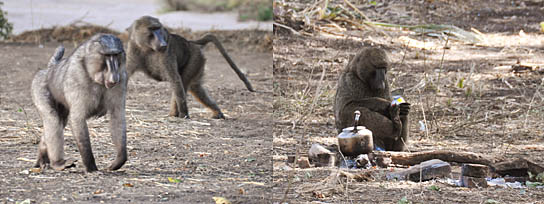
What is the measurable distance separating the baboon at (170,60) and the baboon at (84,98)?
2.14m

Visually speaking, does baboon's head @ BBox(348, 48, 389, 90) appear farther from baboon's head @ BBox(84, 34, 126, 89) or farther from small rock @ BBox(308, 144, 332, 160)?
baboon's head @ BBox(84, 34, 126, 89)

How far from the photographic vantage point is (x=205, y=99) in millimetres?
7094

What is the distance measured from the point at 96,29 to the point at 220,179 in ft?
25.0

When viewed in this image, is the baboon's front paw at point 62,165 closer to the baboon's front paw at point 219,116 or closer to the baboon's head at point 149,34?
the baboon's head at point 149,34

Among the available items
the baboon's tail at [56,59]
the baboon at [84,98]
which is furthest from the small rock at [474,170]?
the baboon's tail at [56,59]

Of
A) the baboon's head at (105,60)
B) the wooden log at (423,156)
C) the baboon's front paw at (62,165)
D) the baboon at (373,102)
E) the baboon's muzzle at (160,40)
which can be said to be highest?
the baboon's head at (105,60)

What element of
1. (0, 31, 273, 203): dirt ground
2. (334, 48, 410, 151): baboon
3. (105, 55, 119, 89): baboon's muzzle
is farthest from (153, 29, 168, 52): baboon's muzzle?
(105, 55, 119, 89): baboon's muzzle

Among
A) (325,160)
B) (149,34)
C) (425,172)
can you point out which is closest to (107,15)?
(149,34)

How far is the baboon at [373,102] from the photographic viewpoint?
522 centimetres

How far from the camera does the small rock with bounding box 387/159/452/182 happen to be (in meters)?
4.48

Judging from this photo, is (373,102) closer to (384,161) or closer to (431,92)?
(384,161)

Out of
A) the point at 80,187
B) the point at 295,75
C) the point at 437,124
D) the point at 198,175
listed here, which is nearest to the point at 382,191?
the point at 198,175

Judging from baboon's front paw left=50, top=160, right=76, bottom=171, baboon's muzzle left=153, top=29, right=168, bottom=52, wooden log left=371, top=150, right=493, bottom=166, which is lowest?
wooden log left=371, top=150, right=493, bottom=166

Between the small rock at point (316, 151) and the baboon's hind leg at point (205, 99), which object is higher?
the small rock at point (316, 151)
